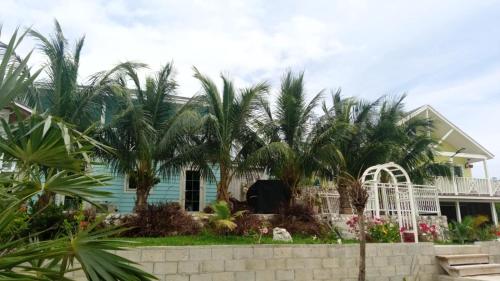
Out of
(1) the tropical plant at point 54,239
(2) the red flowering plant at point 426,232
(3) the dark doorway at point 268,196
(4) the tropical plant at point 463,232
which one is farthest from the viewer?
(3) the dark doorway at point 268,196

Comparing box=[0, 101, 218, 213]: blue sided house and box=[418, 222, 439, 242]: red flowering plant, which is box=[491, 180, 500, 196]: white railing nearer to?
box=[418, 222, 439, 242]: red flowering plant

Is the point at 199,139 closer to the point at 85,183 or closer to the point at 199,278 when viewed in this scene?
the point at 199,278

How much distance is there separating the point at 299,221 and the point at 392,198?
372 centimetres

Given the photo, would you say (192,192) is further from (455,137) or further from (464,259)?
(455,137)

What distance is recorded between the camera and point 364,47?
9477mm

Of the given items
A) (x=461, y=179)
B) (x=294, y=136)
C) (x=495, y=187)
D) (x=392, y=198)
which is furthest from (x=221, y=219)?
(x=495, y=187)

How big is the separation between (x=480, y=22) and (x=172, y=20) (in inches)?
290

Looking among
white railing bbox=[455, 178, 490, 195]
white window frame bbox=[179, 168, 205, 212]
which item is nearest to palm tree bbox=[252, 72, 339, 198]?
white window frame bbox=[179, 168, 205, 212]

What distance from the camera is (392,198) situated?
482 inches

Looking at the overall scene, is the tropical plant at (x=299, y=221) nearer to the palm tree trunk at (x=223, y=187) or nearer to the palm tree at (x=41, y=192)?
the palm tree trunk at (x=223, y=187)

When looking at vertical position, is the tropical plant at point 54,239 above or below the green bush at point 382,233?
above

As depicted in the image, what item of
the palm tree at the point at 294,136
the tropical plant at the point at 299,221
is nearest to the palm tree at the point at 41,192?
the tropical plant at the point at 299,221

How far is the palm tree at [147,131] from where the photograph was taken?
1016cm

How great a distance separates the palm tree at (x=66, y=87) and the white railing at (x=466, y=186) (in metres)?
17.4
